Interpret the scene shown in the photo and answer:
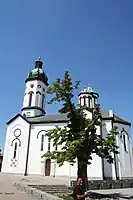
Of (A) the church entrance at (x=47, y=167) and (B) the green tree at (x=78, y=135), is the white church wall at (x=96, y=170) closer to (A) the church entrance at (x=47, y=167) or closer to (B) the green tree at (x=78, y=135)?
(A) the church entrance at (x=47, y=167)

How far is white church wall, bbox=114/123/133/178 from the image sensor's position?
30677 mm

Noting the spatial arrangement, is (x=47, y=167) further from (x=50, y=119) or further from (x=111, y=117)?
(x=111, y=117)

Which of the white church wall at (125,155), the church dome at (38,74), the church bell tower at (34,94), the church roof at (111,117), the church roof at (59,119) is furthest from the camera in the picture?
the church dome at (38,74)

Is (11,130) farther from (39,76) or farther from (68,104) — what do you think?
(68,104)

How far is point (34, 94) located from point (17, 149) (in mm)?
12331

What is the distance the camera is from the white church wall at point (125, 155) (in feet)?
101

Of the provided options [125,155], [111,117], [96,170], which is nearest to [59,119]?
[111,117]

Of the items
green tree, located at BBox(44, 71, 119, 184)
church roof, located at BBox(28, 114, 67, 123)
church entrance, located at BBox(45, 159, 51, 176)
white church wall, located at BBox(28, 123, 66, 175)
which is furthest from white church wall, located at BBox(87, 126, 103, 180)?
green tree, located at BBox(44, 71, 119, 184)

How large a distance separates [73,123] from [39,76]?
93.3 feet

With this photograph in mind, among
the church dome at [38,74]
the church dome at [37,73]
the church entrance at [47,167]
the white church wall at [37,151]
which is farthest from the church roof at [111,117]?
the church dome at [37,73]

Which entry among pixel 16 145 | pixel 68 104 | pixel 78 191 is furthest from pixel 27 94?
pixel 78 191

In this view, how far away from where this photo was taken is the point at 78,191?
6375 mm

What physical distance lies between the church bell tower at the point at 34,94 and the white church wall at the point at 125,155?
56.3 feet

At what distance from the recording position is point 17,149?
34406 millimetres
